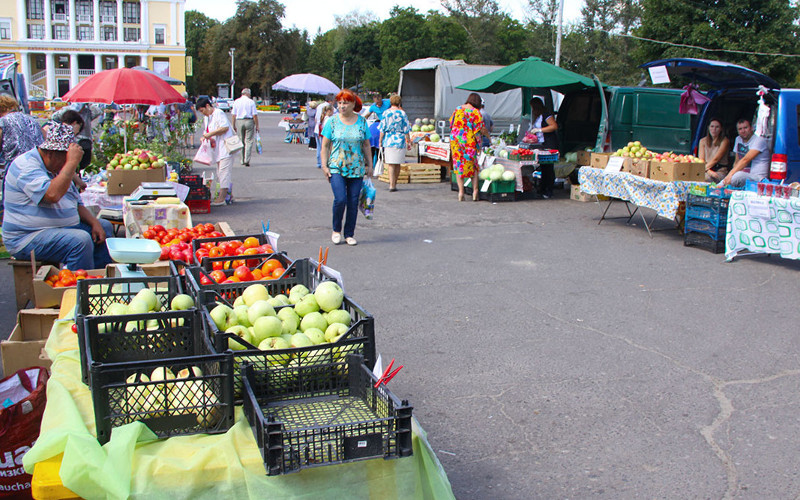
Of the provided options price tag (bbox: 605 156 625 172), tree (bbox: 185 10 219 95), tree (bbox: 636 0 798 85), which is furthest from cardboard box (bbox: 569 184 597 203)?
tree (bbox: 185 10 219 95)

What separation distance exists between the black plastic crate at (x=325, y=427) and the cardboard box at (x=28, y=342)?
1.82 metres

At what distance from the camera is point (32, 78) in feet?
289

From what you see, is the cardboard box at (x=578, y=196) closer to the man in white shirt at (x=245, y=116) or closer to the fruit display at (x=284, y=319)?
the man in white shirt at (x=245, y=116)

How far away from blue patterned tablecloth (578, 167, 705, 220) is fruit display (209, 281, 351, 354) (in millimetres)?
7040

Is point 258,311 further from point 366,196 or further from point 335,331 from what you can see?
point 366,196

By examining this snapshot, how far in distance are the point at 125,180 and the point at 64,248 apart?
3886 mm

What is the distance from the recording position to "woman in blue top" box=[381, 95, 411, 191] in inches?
582

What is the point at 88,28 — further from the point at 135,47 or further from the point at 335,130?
the point at 335,130

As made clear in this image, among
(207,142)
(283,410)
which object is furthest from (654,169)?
(283,410)

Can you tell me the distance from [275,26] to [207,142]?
3478 inches

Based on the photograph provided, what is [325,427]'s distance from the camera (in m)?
2.33

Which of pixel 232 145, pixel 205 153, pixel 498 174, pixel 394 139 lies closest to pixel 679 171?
pixel 498 174

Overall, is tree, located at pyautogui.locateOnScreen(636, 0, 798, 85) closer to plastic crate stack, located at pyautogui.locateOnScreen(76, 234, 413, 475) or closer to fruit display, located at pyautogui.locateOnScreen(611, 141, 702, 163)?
fruit display, located at pyautogui.locateOnScreen(611, 141, 702, 163)

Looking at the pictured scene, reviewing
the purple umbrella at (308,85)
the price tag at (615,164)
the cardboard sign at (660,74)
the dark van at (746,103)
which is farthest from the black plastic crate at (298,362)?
the purple umbrella at (308,85)
